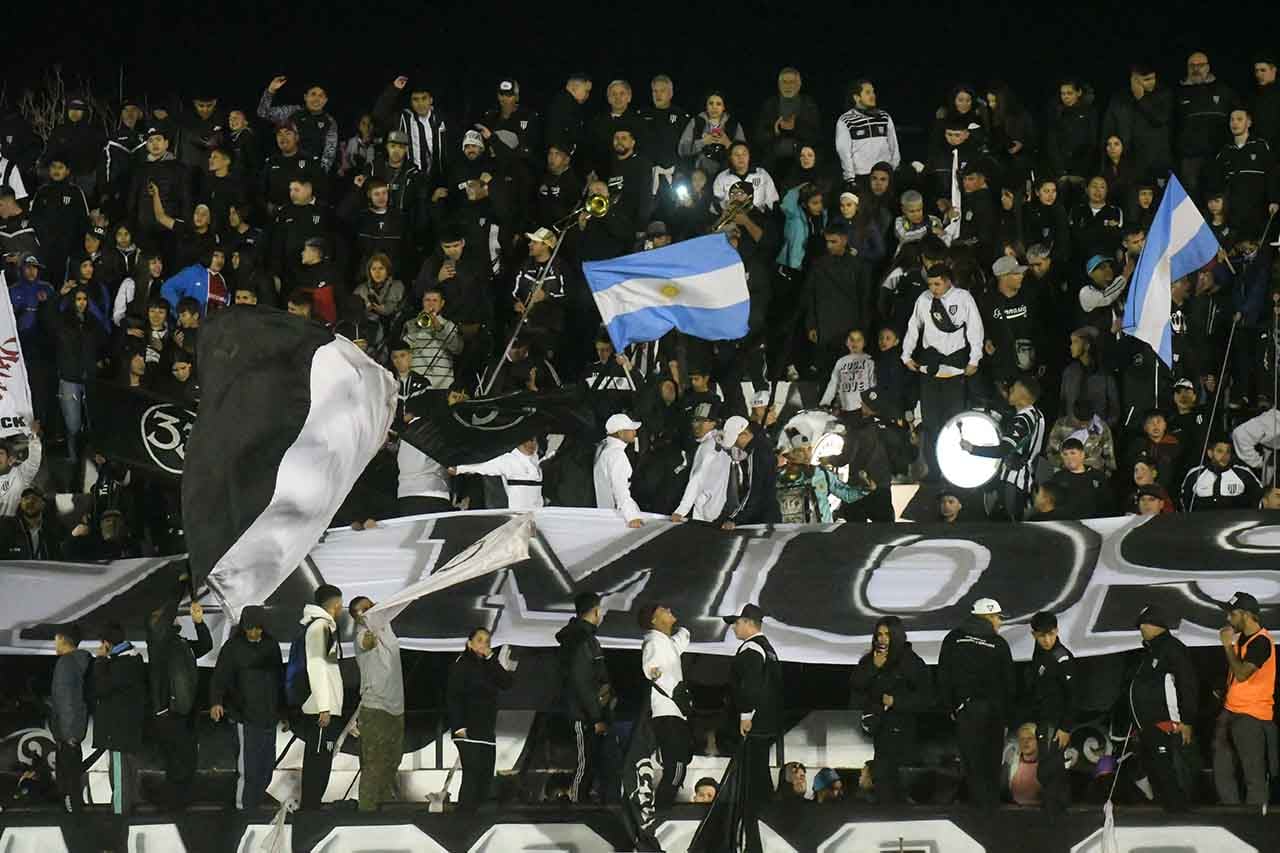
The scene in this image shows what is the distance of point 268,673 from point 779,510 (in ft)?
13.9

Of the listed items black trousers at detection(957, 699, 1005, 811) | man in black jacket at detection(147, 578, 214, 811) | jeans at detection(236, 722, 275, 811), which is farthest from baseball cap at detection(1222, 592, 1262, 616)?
man in black jacket at detection(147, 578, 214, 811)

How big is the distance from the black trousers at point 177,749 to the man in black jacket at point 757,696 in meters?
4.11

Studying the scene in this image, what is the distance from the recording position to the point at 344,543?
19.6 metres

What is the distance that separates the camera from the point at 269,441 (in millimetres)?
14398

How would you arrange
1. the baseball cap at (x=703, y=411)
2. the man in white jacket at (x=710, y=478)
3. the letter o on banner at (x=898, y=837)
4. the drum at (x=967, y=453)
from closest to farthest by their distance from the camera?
the letter o on banner at (x=898, y=837)
the man in white jacket at (x=710, y=478)
the drum at (x=967, y=453)
the baseball cap at (x=703, y=411)

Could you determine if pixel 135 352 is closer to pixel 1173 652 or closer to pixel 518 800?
pixel 518 800

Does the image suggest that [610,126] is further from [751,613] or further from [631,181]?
[751,613]

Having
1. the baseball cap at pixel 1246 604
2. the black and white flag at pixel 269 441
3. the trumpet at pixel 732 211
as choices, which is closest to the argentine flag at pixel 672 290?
the trumpet at pixel 732 211

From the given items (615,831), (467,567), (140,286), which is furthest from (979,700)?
(140,286)

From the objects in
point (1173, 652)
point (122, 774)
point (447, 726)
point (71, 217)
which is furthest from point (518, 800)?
point (71, 217)

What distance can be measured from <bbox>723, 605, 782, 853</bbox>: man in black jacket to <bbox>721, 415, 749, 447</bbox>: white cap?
197cm

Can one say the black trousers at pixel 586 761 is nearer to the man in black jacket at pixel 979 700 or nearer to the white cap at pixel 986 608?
the man in black jacket at pixel 979 700

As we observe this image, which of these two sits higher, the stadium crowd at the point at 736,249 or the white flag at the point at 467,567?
the stadium crowd at the point at 736,249

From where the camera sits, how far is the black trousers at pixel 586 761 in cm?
1869
